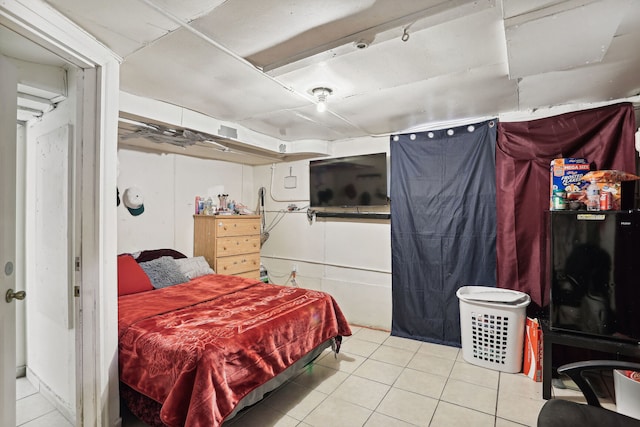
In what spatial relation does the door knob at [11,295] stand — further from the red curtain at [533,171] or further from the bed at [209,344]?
the red curtain at [533,171]

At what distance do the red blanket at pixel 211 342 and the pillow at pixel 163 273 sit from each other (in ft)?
0.98

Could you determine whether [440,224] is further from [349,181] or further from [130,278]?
[130,278]

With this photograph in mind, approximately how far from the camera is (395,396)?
7.82ft

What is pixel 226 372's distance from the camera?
1791 millimetres

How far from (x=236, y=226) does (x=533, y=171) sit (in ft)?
10.9

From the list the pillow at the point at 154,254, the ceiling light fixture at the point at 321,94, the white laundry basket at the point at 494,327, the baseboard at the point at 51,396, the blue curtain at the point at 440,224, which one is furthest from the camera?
the pillow at the point at 154,254

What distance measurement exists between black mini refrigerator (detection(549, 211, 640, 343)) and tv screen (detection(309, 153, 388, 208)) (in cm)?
175

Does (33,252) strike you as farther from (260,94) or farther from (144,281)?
(260,94)

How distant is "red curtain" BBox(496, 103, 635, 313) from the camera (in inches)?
101

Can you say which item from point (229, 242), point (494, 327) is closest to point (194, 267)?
point (229, 242)

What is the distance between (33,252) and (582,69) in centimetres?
408

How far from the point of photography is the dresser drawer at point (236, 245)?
3.88 metres

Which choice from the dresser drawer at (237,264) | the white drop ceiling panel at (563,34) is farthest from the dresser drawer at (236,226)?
the white drop ceiling panel at (563,34)

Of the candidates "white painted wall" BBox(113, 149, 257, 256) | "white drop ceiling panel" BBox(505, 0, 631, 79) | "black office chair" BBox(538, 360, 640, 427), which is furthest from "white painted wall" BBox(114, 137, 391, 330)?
"black office chair" BBox(538, 360, 640, 427)
